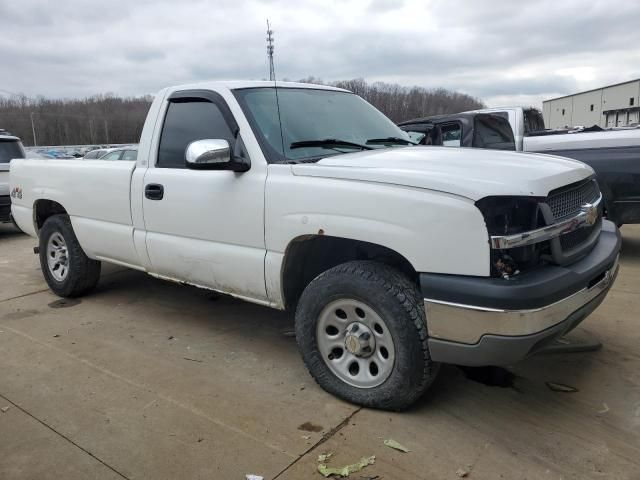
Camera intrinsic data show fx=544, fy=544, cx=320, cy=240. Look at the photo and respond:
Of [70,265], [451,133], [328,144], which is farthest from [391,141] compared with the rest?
[451,133]

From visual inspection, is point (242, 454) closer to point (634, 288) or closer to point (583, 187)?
point (583, 187)

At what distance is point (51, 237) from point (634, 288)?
5817 millimetres

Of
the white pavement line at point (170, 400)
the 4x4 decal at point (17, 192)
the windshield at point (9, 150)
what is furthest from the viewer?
the windshield at point (9, 150)

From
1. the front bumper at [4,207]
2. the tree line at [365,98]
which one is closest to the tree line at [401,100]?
the tree line at [365,98]

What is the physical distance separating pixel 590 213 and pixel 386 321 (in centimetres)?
134

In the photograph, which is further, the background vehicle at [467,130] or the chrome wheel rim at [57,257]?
the background vehicle at [467,130]

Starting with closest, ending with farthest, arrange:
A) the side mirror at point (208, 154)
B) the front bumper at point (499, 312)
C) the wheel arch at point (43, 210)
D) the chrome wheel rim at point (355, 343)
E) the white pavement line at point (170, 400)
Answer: the front bumper at point (499, 312), the white pavement line at point (170, 400), the chrome wheel rim at point (355, 343), the side mirror at point (208, 154), the wheel arch at point (43, 210)

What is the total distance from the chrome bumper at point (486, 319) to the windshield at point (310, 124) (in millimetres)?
1339

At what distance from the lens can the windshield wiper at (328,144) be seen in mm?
3541

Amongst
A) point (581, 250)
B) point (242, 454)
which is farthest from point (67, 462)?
point (581, 250)

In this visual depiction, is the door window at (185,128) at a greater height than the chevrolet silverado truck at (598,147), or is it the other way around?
the door window at (185,128)

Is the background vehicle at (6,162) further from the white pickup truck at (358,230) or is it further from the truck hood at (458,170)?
the truck hood at (458,170)

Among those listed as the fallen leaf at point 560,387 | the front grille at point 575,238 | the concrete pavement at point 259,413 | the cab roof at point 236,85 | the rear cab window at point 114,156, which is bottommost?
the fallen leaf at point 560,387

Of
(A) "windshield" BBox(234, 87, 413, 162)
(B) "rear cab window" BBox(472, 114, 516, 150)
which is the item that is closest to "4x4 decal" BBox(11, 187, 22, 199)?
(A) "windshield" BBox(234, 87, 413, 162)
